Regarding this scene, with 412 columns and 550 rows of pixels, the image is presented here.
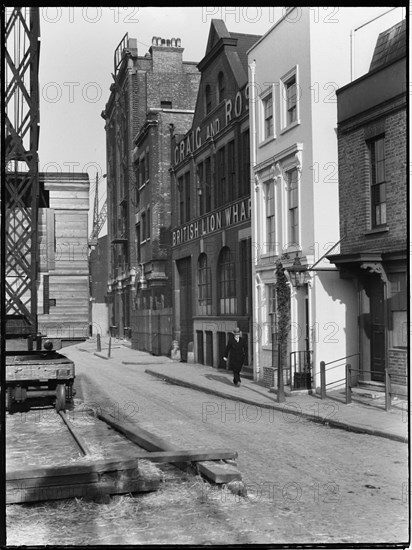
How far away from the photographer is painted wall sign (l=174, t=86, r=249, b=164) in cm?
1007

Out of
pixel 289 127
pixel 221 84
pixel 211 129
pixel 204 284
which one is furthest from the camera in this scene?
pixel 204 284

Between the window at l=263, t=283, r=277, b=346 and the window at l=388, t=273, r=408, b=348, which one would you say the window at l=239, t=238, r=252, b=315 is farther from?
the window at l=388, t=273, r=408, b=348

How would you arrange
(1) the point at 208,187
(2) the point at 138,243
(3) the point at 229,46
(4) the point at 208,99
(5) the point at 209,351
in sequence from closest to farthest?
(3) the point at 229,46 → (1) the point at 208,187 → (4) the point at 208,99 → (2) the point at 138,243 → (5) the point at 209,351

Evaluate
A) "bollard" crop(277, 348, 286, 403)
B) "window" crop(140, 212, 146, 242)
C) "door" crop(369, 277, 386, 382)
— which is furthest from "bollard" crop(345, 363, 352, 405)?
"window" crop(140, 212, 146, 242)

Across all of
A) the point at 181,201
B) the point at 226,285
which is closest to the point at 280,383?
the point at 226,285

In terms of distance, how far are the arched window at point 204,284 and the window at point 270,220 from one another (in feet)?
4.07

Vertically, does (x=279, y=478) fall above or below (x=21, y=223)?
below

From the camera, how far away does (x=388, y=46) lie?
8914mm

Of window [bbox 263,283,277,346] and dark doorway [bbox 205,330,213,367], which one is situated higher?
window [bbox 263,283,277,346]

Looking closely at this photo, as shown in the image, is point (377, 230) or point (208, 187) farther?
point (208, 187)

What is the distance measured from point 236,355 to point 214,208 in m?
2.46

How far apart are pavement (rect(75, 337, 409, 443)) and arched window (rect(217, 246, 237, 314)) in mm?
1071

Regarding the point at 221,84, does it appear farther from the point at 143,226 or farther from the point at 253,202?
the point at 143,226

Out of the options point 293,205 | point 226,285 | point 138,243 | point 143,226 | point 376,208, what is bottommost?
point 226,285
